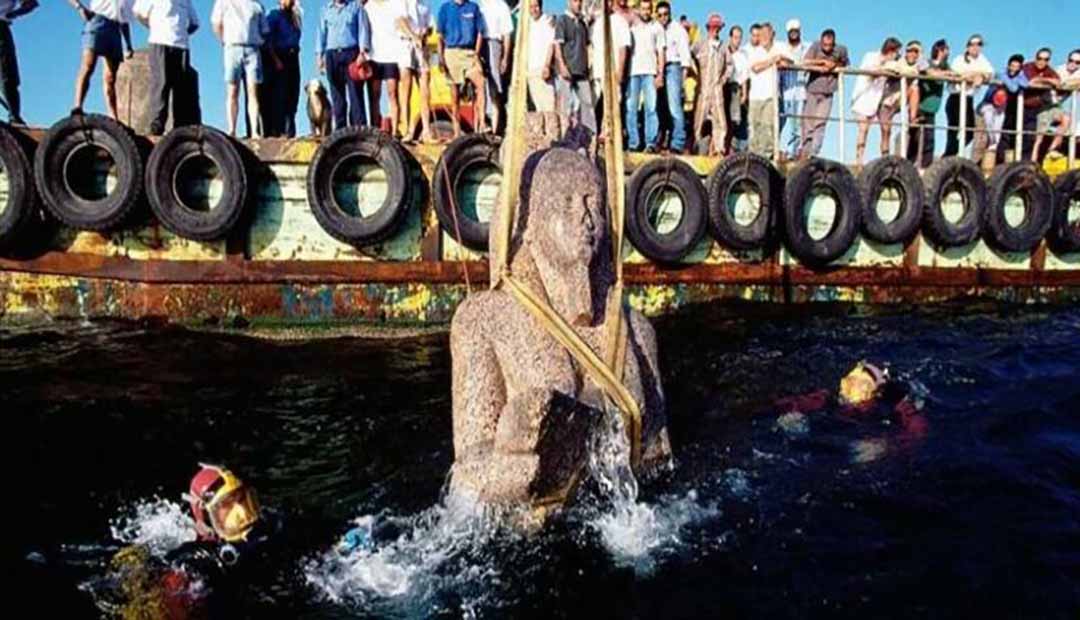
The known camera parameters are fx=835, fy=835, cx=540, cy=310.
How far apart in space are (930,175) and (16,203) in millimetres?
12651

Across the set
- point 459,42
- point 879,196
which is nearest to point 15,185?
point 459,42

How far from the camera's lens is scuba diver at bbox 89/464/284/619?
4.25 meters

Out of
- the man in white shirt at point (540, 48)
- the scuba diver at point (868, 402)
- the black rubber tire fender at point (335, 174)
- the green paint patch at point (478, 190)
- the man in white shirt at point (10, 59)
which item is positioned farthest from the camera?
the man in white shirt at point (540, 48)

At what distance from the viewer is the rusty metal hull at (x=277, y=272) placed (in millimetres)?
10227

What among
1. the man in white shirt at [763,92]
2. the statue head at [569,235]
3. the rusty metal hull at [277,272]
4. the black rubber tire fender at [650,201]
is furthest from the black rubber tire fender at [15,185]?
the man in white shirt at [763,92]

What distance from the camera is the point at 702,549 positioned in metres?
4.65

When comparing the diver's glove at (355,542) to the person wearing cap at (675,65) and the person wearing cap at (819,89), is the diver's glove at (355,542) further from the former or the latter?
the person wearing cap at (819,89)

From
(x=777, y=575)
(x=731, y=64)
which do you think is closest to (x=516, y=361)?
(x=777, y=575)

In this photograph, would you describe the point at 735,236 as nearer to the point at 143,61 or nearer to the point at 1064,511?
the point at 1064,511

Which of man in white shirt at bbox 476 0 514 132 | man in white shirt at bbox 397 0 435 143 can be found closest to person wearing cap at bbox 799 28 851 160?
man in white shirt at bbox 476 0 514 132

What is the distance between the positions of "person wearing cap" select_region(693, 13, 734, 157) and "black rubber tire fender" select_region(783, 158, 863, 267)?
1.31 metres

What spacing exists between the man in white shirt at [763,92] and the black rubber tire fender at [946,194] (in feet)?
8.39

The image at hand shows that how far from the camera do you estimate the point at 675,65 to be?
12.3 m

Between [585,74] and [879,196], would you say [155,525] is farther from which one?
[879,196]
